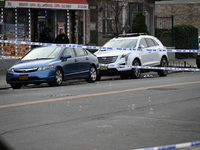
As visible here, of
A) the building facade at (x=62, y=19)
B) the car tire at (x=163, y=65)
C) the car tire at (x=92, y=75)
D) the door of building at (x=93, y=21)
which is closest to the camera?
the car tire at (x=92, y=75)

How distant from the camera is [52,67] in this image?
17734mm

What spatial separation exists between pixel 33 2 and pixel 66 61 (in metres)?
9.63

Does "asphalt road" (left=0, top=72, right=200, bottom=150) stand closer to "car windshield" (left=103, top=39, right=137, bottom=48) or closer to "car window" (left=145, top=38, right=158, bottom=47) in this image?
"car windshield" (left=103, top=39, right=137, bottom=48)

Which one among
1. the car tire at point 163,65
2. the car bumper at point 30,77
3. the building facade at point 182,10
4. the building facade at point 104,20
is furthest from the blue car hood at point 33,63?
the building facade at point 182,10

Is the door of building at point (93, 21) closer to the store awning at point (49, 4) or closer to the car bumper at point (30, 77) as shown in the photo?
the store awning at point (49, 4)

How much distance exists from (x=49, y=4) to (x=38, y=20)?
1.71 m

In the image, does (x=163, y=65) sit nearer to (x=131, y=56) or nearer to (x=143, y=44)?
(x=143, y=44)

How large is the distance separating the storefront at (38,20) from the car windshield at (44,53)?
8.19 metres

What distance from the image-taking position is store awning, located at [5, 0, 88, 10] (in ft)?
87.8

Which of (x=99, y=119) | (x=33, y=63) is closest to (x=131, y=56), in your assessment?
(x=33, y=63)

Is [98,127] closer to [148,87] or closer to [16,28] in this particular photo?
[148,87]

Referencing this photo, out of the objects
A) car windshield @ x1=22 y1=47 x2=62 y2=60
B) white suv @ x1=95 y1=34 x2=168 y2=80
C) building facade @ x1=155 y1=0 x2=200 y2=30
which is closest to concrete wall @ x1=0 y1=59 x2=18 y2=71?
white suv @ x1=95 y1=34 x2=168 y2=80

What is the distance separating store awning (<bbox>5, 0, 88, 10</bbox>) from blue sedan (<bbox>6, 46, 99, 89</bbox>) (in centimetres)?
785

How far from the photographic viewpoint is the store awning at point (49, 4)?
26.8 meters
